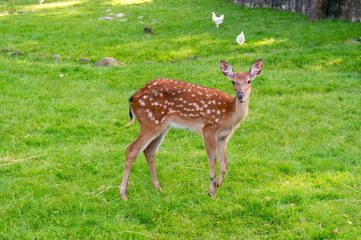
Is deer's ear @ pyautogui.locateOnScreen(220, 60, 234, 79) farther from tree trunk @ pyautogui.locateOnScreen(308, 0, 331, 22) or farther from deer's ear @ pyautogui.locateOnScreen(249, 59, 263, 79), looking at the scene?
tree trunk @ pyautogui.locateOnScreen(308, 0, 331, 22)

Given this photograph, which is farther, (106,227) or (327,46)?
(327,46)

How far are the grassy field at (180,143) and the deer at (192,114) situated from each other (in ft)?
2.00

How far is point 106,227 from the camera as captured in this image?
195 inches

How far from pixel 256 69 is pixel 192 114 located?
1.07 m

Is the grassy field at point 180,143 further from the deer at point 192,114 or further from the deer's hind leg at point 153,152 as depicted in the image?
the deer at point 192,114

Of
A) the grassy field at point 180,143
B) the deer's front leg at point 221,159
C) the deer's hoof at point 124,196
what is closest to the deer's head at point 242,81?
the deer's front leg at point 221,159

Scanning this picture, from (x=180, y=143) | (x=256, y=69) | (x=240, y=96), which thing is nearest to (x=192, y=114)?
(x=240, y=96)

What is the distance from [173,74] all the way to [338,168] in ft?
18.9

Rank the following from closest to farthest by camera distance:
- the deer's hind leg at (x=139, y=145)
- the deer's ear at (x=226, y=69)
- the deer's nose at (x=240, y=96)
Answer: the deer's nose at (x=240, y=96), the deer's hind leg at (x=139, y=145), the deer's ear at (x=226, y=69)

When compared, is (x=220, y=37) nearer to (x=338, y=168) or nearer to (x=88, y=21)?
(x=88, y=21)

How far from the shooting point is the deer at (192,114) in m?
5.61

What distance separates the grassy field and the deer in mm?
608

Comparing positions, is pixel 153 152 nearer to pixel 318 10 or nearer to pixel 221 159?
pixel 221 159

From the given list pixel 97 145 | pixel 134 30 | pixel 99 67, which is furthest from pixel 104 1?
pixel 97 145
